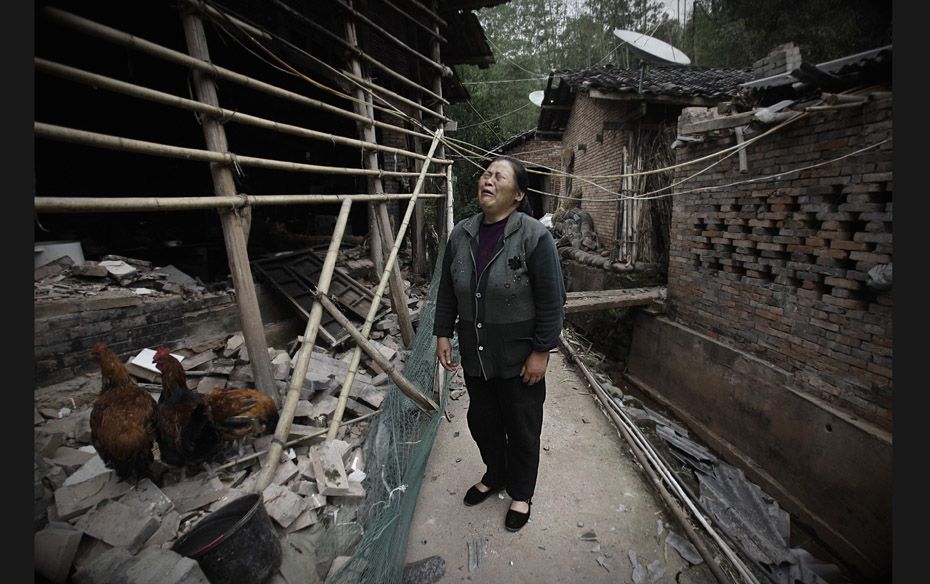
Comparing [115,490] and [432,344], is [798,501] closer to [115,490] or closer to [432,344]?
[432,344]

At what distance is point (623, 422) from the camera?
10.6 feet

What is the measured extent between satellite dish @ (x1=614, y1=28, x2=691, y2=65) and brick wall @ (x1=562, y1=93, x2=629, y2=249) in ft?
4.05

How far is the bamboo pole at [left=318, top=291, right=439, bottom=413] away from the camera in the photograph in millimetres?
2766

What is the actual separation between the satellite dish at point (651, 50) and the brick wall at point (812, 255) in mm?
3179

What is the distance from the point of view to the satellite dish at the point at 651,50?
704 cm

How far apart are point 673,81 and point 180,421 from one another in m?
10.2

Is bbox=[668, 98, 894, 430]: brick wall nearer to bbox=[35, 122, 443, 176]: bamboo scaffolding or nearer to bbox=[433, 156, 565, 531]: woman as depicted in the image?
bbox=[433, 156, 565, 531]: woman

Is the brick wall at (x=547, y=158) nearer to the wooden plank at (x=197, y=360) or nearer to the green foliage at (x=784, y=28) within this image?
the green foliage at (x=784, y=28)

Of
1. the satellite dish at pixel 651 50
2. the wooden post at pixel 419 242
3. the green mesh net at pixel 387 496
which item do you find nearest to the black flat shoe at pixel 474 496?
the green mesh net at pixel 387 496

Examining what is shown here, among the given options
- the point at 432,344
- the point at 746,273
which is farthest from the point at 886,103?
the point at 432,344

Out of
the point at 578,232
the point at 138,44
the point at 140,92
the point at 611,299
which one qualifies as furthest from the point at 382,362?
the point at 578,232

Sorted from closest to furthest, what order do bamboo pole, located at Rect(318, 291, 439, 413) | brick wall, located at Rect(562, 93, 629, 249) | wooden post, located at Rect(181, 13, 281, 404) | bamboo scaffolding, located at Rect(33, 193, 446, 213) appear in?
bamboo scaffolding, located at Rect(33, 193, 446, 213)
wooden post, located at Rect(181, 13, 281, 404)
bamboo pole, located at Rect(318, 291, 439, 413)
brick wall, located at Rect(562, 93, 629, 249)

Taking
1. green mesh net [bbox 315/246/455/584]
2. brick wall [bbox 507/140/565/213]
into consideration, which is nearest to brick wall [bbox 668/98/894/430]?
green mesh net [bbox 315/246/455/584]

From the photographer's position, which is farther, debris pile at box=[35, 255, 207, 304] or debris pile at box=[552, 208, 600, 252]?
debris pile at box=[552, 208, 600, 252]
